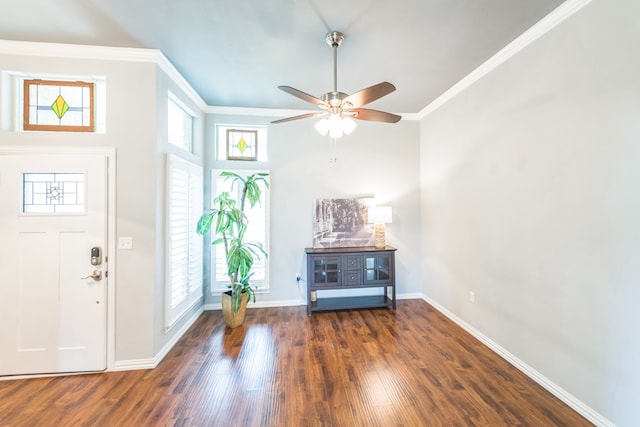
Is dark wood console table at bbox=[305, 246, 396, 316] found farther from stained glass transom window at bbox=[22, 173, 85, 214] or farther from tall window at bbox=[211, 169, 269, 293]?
stained glass transom window at bbox=[22, 173, 85, 214]

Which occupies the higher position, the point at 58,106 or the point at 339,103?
the point at 58,106

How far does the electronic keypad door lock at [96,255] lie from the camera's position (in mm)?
2484

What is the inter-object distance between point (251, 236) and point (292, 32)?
2753 millimetres

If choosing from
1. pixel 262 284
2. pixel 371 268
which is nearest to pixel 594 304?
pixel 371 268

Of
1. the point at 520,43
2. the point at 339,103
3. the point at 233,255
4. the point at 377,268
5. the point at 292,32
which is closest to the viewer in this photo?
the point at 339,103

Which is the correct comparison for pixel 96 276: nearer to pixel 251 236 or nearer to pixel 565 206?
pixel 251 236

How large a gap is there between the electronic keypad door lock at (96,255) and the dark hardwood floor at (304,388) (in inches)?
41.7

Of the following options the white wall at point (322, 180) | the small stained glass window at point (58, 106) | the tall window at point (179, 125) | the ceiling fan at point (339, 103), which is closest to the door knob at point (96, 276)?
the small stained glass window at point (58, 106)

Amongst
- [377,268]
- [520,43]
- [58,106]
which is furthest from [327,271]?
[58,106]

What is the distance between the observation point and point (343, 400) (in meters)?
2.11

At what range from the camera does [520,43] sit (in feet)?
8.02

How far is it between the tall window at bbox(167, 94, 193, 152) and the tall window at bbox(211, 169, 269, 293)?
586 millimetres

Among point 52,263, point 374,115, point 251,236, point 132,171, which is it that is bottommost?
point 52,263

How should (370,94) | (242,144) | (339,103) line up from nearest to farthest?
1. (370,94)
2. (339,103)
3. (242,144)
